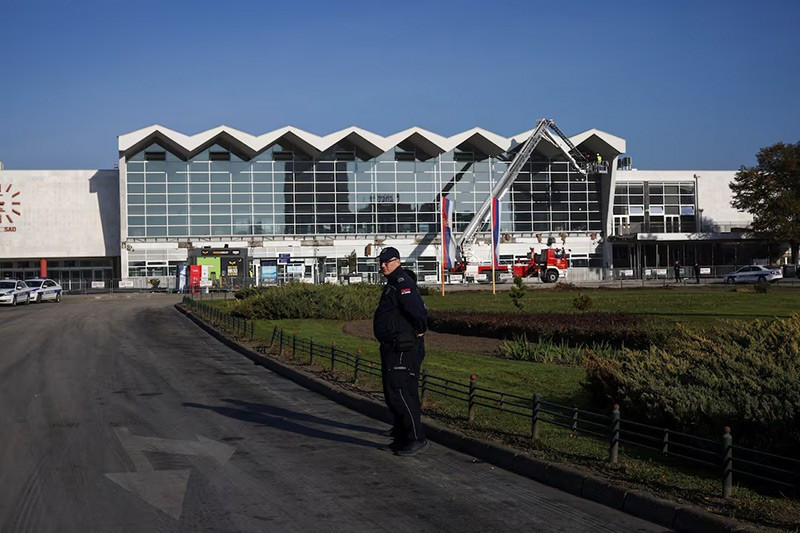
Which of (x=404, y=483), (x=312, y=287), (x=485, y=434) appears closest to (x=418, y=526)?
(x=404, y=483)

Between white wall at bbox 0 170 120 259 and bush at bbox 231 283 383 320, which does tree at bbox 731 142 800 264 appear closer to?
bush at bbox 231 283 383 320

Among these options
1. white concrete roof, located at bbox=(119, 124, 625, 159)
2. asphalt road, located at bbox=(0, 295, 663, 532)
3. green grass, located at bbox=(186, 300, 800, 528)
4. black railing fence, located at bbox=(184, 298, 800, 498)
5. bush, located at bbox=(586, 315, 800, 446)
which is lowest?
asphalt road, located at bbox=(0, 295, 663, 532)

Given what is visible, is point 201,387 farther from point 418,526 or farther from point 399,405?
point 418,526

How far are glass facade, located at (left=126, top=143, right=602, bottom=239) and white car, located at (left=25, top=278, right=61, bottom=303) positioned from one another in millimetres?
17862

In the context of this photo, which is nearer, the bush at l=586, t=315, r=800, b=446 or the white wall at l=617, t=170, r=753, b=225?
the bush at l=586, t=315, r=800, b=446

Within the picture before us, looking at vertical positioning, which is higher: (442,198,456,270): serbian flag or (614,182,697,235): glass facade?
(614,182,697,235): glass facade

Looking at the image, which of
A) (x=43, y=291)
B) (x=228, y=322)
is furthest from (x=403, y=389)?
(x=43, y=291)

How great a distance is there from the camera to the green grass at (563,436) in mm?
6746

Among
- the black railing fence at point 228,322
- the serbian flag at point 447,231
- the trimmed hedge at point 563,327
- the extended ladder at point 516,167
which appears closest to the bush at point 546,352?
the trimmed hedge at point 563,327

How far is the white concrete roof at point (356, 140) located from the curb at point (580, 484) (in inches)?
2374

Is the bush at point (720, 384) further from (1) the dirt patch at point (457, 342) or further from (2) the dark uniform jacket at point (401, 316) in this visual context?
(1) the dirt patch at point (457, 342)

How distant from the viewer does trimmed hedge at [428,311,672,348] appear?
60.6 ft

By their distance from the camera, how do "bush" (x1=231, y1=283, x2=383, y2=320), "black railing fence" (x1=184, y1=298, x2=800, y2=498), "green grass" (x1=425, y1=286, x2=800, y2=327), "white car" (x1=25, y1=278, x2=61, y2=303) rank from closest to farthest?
"black railing fence" (x1=184, y1=298, x2=800, y2=498), "green grass" (x1=425, y1=286, x2=800, y2=327), "bush" (x1=231, y1=283, x2=383, y2=320), "white car" (x1=25, y1=278, x2=61, y2=303)

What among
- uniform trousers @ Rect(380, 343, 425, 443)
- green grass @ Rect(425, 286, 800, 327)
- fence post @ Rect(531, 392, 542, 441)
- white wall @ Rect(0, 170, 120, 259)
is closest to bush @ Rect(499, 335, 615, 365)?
green grass @ Rect(425, 286, 800, 327)
